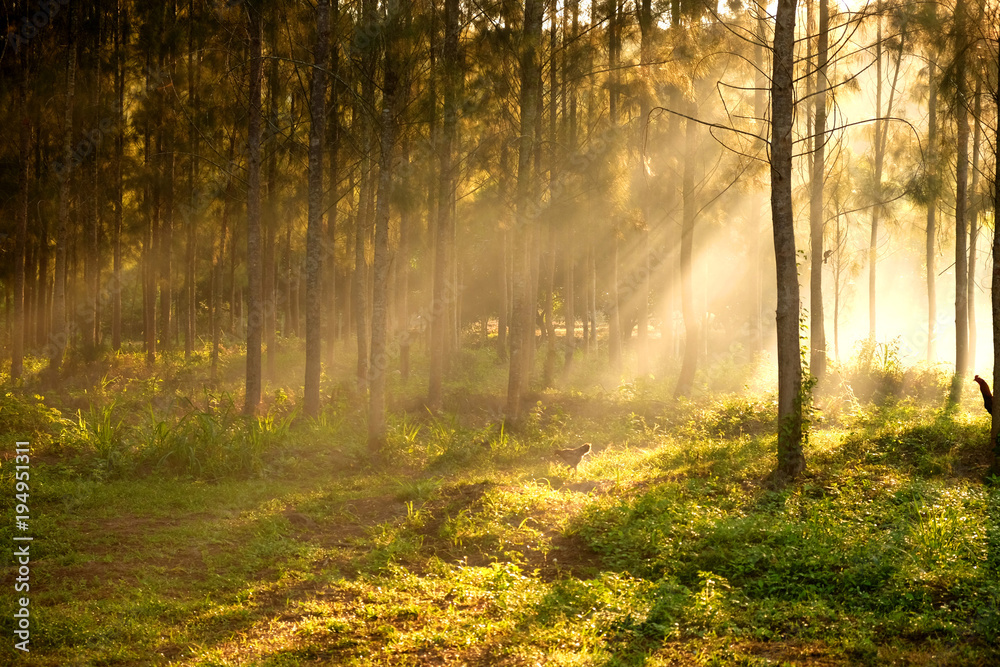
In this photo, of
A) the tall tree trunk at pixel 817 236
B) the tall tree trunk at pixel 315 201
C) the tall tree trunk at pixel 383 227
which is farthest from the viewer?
the tall tree trunk at pixel 817 236

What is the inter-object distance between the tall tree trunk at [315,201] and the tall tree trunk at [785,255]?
7.51 metres

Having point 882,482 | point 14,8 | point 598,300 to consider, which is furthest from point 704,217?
point 14,8

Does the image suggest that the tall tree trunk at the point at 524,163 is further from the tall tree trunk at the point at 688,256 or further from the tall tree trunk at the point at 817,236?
the tall tree trunk at the point at 817,236

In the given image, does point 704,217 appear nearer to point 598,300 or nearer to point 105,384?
point 598,300

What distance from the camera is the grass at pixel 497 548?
4.83m

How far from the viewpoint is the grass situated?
4832mm

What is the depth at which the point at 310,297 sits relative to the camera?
535 inches

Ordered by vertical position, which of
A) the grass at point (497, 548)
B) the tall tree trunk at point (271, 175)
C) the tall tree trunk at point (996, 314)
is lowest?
the grass at point (497, 548)

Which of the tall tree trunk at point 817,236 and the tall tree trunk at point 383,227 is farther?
the tall tree trunk at point 817,236

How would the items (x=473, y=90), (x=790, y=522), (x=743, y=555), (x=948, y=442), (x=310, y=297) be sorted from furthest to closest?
1. (x=473, y=90)
2. (x=310, y=297)
3. (x=948, y=442)
4. (x=790, y=522)
5. (x=743, y=555)

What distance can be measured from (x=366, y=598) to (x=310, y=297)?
8.65 metres

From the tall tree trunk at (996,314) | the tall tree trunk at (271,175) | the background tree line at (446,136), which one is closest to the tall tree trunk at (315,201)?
the background tree line at (446,136)

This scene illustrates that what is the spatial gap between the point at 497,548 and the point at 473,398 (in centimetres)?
1099

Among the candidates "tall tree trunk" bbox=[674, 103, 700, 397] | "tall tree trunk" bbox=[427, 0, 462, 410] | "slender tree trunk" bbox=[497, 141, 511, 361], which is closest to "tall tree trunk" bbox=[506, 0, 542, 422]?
"tall tree trunk" bbox=[427, 0, 462, 410]
